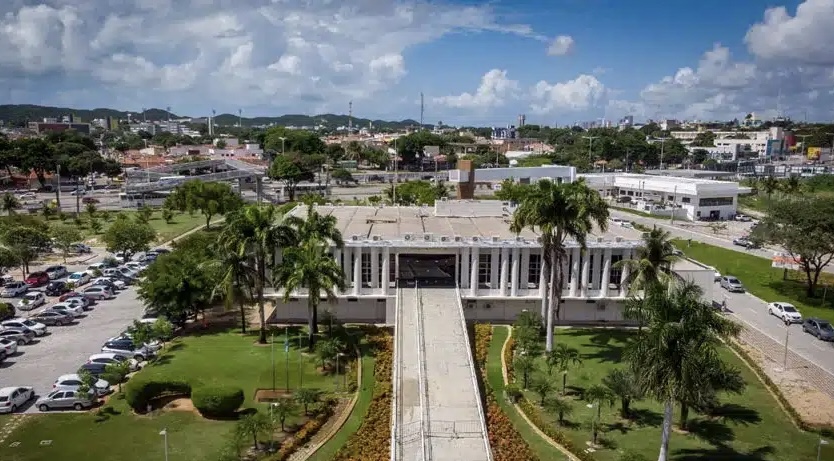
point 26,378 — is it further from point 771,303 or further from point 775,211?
point 775,211

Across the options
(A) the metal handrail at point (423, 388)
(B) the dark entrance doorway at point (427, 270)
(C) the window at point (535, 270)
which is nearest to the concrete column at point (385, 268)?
(B) the dark entrance doorway at point (427, 270)

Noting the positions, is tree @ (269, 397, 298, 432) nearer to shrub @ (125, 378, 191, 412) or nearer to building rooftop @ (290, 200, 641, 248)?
shrub @ (125, 378, 191, 412)

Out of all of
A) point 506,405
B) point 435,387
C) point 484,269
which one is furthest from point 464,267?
point 435,387

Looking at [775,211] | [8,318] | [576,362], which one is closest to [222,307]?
[8,318]

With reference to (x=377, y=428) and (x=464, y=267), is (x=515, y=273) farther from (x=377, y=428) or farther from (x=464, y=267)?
(x=377, y=428)

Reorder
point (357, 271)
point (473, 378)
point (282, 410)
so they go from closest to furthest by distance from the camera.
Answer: point (282, 410) < point (473, 378) < point (357, 271)

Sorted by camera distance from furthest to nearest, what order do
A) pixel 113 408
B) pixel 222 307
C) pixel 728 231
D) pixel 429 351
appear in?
1. pixel 728 231
2. pixel 222 307
3. pixel 429 351
4. pixel 113 408

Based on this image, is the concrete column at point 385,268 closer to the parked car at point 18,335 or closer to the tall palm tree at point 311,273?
the tall palm tree at point 311,273
